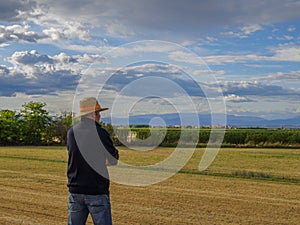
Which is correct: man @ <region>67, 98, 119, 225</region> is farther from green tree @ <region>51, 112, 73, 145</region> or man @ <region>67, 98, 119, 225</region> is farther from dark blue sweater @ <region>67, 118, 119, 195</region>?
green tree @ <region>51, 112, 73, 145</region>

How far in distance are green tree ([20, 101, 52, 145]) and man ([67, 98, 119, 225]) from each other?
124 ft

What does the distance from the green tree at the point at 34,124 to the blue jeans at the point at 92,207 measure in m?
37.7

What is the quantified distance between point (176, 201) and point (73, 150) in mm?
5413

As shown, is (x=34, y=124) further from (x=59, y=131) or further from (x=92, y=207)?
(x=92, y=207)

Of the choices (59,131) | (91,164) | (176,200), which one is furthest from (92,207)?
(59,131)

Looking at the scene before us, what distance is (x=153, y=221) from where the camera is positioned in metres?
8.01

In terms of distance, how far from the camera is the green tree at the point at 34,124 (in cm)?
4178

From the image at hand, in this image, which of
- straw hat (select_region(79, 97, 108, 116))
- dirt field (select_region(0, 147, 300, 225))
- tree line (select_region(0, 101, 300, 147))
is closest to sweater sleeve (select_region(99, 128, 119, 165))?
straw hat (select_region(79, 97, 108, 116))

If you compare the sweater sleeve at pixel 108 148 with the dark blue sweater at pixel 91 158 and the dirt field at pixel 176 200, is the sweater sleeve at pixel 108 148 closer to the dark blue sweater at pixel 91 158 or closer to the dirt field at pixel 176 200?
the dark blue sweater at pixel 91 158

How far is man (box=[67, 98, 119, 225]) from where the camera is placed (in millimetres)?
4914

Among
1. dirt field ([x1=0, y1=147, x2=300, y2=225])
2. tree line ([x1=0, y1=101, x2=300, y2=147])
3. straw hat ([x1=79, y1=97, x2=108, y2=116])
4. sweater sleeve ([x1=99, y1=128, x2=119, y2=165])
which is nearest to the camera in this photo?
sweater sleeve ([x1=99, y1=128, x2=119, y2=165])

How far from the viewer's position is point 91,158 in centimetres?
494

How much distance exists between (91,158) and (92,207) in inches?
21.2

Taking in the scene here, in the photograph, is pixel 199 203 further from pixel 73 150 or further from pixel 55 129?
pixel 55 129
